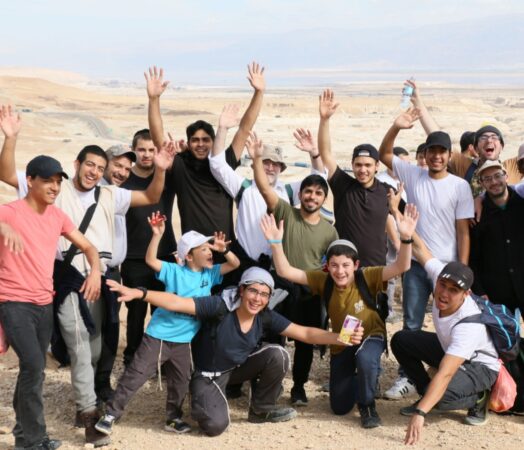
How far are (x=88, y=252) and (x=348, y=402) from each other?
7.94 feet

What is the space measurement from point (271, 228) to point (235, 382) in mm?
1280

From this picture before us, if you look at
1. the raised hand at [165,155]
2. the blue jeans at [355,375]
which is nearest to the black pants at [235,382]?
the blue jeans at [355,375]

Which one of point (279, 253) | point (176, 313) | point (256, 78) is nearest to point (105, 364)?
point (176, 313)

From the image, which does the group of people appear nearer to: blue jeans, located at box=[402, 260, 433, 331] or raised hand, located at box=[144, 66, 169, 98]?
blue jeans, located at box=[402, 260, 433, 331]

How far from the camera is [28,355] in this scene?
18.0 feet

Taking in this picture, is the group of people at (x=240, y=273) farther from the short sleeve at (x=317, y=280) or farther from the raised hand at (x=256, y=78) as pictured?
the raised hand at (x=256, y=78)

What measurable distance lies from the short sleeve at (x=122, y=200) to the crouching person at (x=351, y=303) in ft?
3.61

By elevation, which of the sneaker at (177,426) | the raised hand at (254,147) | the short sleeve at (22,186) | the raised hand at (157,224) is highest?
the raised hand at (254,147)

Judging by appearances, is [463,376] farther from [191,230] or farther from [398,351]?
[191,230]

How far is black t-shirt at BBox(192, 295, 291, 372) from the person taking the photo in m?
6.20

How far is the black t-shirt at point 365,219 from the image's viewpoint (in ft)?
22.1

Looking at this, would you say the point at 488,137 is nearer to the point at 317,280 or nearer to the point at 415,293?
the point at 415,293

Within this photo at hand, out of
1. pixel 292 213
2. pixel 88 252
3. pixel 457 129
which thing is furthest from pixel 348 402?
pixel 457 129

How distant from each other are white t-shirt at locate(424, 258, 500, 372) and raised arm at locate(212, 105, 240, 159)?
2.10 meters
